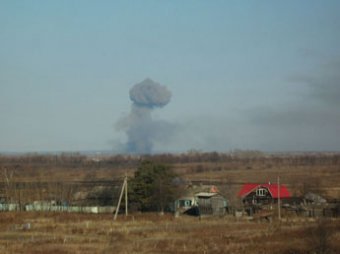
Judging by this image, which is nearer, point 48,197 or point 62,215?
point 62,215

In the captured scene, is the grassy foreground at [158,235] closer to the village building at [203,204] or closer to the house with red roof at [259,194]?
the village building at [203,204]

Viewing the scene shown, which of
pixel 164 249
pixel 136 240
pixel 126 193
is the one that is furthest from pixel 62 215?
pixel 164 249

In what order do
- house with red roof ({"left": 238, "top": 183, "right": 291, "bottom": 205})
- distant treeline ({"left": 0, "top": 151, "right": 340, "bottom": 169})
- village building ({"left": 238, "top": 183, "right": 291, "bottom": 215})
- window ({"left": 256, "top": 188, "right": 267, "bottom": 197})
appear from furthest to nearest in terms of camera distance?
1. distant treeline ({"left": 0, "top": 151, "right": 340, "bottom": 169})
2. window ({"left": 256, "top": 188, "right": 267, "bottom": 197})
3. house with red roof ({"left": 238, "top": 183, "right": 291, "bottom": 205})
4. village building ({"left": 238, "top": 183, "right": 291, "bottom": 215})

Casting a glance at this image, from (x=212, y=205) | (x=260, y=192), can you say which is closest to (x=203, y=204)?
(x=212, y=205)

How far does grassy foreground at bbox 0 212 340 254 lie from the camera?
24.5 meters

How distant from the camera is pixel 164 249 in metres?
25.1

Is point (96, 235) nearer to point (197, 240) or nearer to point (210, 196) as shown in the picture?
point (197, 240)

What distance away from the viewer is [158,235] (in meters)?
31.4

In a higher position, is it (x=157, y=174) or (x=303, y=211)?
(x=157, y=174)

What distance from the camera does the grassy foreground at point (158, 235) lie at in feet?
80.4

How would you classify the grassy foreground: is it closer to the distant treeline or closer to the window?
the window

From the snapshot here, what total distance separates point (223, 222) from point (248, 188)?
15233 mm

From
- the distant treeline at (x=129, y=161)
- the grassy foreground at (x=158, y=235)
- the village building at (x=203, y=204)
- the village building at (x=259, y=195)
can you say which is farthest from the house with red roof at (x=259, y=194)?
the distant treeline at (x=129, y=161)

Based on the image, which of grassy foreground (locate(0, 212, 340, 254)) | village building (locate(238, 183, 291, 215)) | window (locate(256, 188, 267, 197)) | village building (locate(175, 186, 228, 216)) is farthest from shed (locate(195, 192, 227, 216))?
grassy foreground (locate(0, 212, 340, 254))
